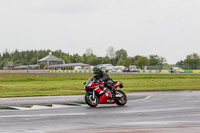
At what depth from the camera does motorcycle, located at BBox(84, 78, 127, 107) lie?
15.9 m

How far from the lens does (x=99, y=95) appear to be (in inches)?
637

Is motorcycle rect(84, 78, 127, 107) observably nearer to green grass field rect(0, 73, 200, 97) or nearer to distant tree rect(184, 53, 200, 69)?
green grass field rect(0, 73, 200, 97)

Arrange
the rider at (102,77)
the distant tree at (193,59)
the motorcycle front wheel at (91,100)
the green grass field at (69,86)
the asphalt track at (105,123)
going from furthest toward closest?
1. the distant tree at (193,59)
2. the green grass field at (69,86)
3. the rider at (102,77)
4. the motorcycle front wheel at (91,100)
5. the asphalt track at (105,123)

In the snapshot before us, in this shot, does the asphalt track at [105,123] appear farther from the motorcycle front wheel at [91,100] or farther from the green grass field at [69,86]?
the green grass field at [69,86]

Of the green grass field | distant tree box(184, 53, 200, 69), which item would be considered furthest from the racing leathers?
distant tree box(184, 53, 200, 69)

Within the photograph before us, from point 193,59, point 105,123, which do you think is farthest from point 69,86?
point 193,59

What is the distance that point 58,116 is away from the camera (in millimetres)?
12367

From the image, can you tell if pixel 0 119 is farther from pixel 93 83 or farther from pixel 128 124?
pixel 93 83

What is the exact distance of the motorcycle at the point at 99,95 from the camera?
624 inches

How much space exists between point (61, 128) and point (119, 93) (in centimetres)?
740

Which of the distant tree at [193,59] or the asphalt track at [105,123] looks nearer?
the asphalt track at [105,123]

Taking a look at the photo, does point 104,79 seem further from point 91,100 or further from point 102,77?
point 91,100

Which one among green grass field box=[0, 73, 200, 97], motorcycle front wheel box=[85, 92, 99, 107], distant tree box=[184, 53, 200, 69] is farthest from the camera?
distant tree box=[184, 53, 200, 69]

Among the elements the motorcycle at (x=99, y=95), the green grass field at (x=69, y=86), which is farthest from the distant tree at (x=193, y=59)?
the motorcycle at (x=99, y=95)
